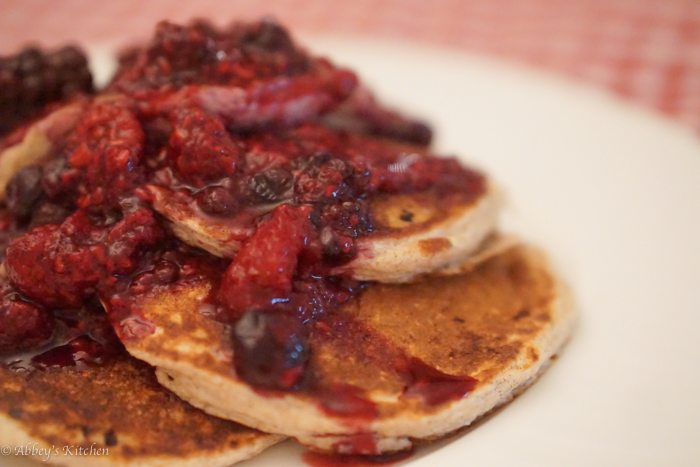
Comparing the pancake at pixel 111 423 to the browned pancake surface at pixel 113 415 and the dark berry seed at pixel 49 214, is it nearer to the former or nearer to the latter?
the browned pancake surface at pixel 113 415

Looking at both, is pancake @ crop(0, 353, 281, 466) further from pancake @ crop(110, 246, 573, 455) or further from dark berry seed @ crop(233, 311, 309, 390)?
dark berry seed @ crop(233, 311, 309, 390)

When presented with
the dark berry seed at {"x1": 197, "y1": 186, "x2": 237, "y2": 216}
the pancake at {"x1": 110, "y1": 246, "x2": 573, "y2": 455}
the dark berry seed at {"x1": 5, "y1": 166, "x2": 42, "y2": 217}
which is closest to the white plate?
the pancake at {"x1": 110, "y1": 246, "x2": 573, "y2": 455}

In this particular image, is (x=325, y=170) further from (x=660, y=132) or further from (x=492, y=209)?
(x=660, y=132)

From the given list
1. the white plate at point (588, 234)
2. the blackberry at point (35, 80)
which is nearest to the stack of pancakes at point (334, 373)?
the white plate at point (588, 234)

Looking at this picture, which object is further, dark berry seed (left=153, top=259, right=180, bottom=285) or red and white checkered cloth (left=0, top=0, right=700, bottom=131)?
red and white checkered cloth (left=0, top=0, right=700, bottom=131)

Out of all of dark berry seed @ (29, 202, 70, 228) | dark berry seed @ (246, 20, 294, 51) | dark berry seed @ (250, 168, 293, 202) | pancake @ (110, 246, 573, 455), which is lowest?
pancake @ (110, 246, 573, 455)

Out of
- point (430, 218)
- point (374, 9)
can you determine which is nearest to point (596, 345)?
point (430, 218)
